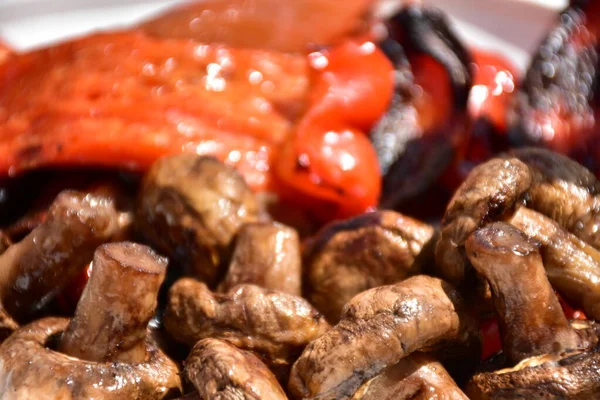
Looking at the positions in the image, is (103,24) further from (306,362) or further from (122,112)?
(306,362)

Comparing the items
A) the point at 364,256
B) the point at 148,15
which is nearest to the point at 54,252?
the point at 364,256

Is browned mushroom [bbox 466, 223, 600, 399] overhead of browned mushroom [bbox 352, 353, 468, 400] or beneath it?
overhead

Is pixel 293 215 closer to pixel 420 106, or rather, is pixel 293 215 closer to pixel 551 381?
pixel 420 106

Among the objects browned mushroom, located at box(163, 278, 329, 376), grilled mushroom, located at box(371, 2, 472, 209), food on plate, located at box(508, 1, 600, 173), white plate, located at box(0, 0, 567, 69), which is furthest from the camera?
white plate, located at box(0, 0, 567, 69)

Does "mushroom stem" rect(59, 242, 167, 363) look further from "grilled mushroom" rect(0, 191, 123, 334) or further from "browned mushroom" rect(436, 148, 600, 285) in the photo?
"browned mushroom" rect(436, 148, 600, 285)

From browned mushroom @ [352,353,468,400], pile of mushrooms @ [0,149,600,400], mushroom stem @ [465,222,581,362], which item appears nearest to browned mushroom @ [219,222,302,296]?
pile of mushrooms @ [0,149,600,400]

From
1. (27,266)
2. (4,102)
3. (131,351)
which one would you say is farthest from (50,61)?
(131,351)

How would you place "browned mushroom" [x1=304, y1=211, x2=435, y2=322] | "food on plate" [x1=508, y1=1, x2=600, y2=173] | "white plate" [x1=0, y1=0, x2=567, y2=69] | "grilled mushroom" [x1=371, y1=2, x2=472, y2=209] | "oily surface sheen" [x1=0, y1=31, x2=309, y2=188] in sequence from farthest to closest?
"white plate" [x1=0, y1=0, x2=567, y2=69]
"food on plate" [x1=508, y1=1, x2=600, y2=173]
"grilled mushroom" [x1=371, y1=2, x2=472, y2=209]
"oily surface sheen" [x1=0, y1=31, x2=309, y2=188]
"browned mushroom" [x1=304, y1=211, x2=435, y2=322]
